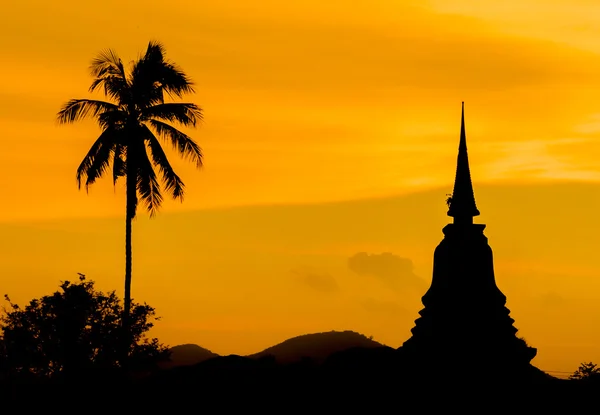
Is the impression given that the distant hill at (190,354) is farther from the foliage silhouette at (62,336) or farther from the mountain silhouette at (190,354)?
the foliage silhouette at (62,336)

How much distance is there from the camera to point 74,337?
66.5 m

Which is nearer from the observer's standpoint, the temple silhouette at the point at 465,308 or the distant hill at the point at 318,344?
the temple silhouette at the point at 465,308

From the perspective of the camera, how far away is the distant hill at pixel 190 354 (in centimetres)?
17000

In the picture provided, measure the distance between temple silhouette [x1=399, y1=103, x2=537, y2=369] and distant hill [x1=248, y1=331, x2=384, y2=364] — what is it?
9496 cm

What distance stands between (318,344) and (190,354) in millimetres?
20152

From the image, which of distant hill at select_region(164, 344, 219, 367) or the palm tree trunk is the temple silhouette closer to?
the palm tree trunk

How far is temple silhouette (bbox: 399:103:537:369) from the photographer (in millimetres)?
62094

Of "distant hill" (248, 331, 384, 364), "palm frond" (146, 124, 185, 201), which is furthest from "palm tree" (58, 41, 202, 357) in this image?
"distant hill" (248, 331, 384, 364)

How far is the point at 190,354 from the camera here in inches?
6900

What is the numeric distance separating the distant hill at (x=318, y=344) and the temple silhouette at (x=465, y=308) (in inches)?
3739

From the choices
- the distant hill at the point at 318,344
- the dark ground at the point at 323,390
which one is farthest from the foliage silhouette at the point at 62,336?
the distant hill at the point at 318,344

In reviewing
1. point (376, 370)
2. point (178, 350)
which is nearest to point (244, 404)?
point (376, 370)

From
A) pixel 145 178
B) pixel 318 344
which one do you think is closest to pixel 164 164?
pixel 145 178

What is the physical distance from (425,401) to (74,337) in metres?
18.5
